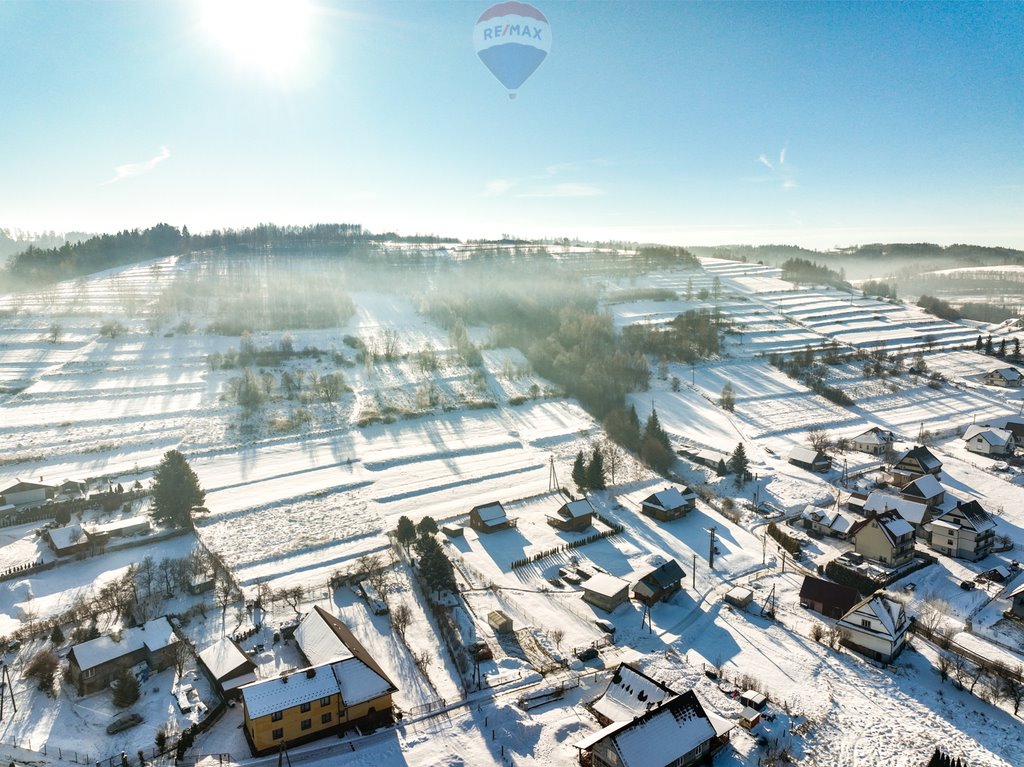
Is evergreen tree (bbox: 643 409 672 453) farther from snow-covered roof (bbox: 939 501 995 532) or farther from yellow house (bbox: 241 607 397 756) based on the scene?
yellow house (bbox: 241 607 397 756)

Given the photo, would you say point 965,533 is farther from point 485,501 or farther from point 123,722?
point 123,722

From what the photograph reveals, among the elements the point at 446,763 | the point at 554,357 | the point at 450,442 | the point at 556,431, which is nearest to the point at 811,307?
the point at 554,357

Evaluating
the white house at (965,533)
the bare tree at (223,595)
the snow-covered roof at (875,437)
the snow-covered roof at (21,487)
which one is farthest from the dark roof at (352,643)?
the snow-covered roof at (875,437)

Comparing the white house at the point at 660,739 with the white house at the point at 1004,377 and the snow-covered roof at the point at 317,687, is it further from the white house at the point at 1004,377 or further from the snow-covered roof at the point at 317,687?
the white house at the point at 1004,377

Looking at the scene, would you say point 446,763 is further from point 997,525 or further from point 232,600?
point 997,525

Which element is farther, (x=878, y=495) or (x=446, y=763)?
(x=878, y=495)

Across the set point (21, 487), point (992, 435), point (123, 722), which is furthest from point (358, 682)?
point (992, 435)
